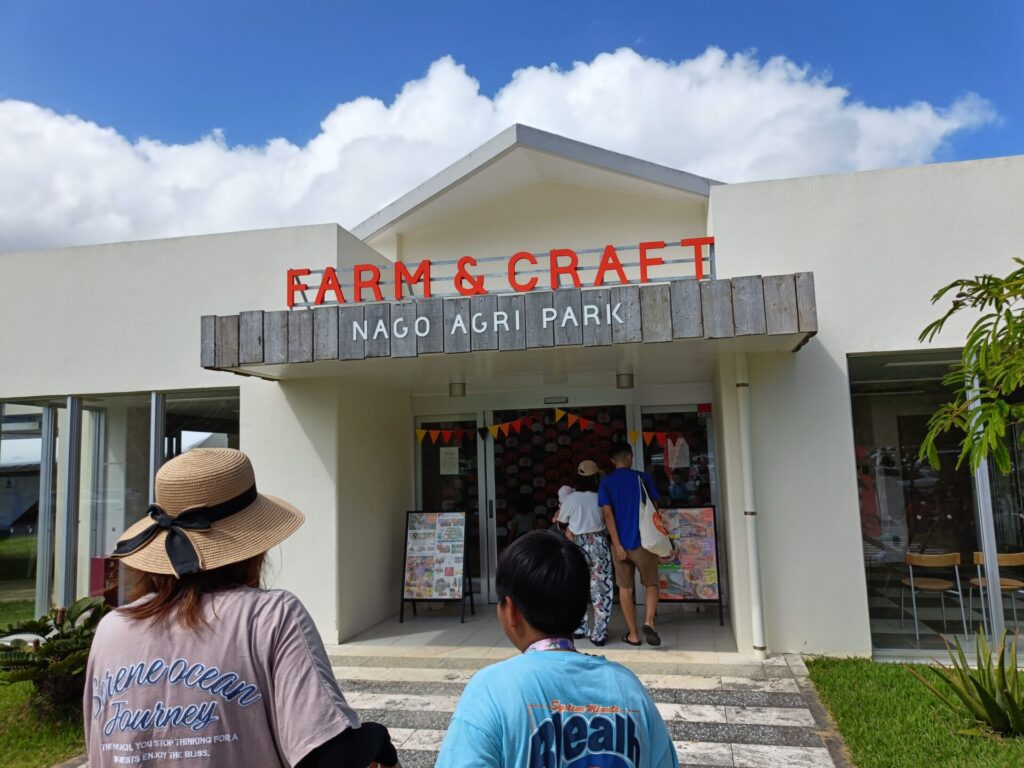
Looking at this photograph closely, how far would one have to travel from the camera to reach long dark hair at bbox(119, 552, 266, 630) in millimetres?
1575

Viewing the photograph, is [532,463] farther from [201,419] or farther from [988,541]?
[988,541]

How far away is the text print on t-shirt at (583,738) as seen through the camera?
142cm

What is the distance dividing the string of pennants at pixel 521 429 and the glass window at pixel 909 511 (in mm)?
2426

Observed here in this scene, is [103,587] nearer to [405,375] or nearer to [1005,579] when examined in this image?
[405,375]

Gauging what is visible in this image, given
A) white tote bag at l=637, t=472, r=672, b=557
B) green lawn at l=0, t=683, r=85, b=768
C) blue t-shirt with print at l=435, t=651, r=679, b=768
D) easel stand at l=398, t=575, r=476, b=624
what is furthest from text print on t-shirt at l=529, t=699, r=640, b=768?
easel stand at l=398, t=575, r=476, b=624

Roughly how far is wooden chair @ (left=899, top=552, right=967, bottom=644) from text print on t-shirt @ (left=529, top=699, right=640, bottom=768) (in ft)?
18.8

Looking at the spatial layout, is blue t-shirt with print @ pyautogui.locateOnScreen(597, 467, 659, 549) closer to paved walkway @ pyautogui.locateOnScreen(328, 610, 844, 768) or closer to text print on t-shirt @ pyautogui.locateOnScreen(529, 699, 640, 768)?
paved walkway @ pyautogui.locateOnScreen(328, 610, 844, 768)

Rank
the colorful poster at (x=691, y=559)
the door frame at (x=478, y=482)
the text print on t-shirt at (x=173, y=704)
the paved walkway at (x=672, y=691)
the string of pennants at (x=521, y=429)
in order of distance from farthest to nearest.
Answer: the door frame at (x=478, y=482)
the string of pennants at (x=521, y=429)
the colorful poster at (x=691, y=559)
the paved walkway at (x=672, y=691)
the text print on t-shirt at (x=173, y=704)

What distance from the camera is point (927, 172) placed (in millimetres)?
6148

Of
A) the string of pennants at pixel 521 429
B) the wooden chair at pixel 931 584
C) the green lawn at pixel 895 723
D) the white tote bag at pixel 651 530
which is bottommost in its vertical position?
the green lawn at pixel 895 723

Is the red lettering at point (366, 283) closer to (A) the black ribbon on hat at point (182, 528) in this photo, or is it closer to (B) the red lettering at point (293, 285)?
(B) the red lettering at point (293, 285)

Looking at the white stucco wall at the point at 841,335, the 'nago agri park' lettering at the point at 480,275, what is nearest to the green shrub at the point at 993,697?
the white stucco wall at the point at 841,335

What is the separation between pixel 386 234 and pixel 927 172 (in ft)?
18.6

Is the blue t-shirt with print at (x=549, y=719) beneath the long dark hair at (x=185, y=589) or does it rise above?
beneath
